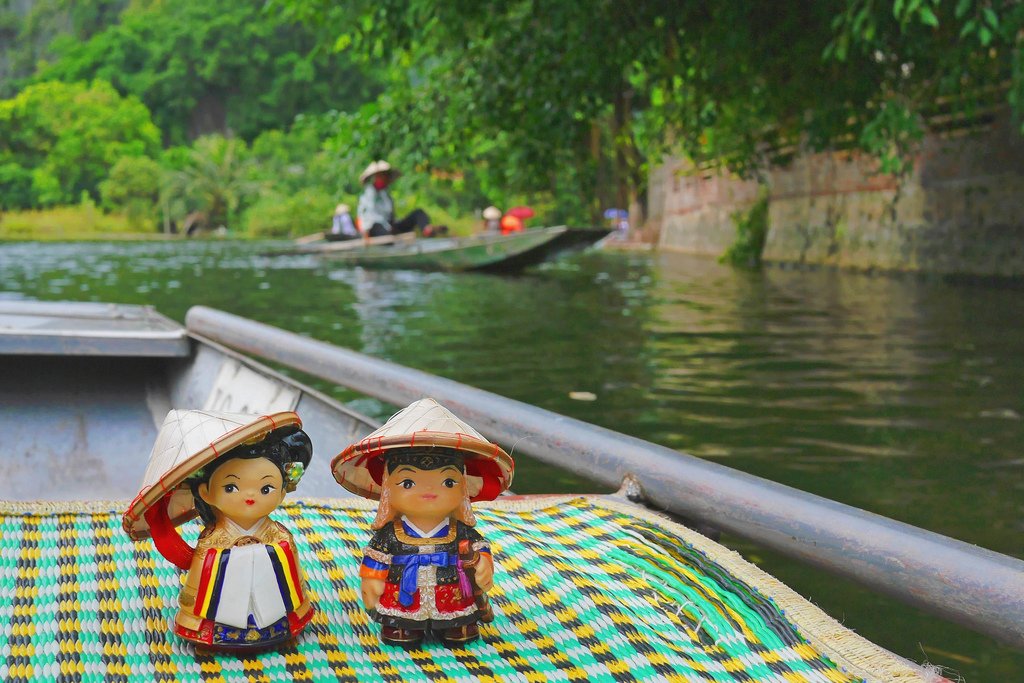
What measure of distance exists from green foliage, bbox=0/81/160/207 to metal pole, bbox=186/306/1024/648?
51880 millimetres

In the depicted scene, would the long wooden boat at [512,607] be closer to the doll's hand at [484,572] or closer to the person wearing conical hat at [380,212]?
the doll's hand at [484,572]

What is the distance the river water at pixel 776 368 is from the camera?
3.33 meters

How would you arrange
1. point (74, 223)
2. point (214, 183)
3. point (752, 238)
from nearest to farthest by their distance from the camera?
point (752, 238) → point (74, 223) → point (214, 183)

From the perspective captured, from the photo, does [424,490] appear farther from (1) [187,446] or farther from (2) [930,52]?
(2) [930,52]

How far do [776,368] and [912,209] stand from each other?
6473 mm

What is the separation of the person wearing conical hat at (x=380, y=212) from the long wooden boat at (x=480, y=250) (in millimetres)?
639

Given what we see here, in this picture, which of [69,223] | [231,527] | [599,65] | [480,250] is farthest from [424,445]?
[69,223]

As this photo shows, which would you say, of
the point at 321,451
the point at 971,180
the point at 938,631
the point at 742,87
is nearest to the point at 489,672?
the point at 321,451

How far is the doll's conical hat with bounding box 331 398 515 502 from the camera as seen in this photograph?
1.39 m

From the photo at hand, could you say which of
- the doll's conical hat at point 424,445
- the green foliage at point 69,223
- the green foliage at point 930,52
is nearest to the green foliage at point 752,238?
the green foliage at point 930,52

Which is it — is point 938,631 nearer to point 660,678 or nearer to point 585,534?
point 585,534

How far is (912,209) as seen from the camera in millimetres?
11562

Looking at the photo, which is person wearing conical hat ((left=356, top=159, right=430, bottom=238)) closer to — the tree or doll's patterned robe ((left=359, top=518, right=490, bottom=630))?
the tree

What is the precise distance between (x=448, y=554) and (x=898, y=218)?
37.7ft
